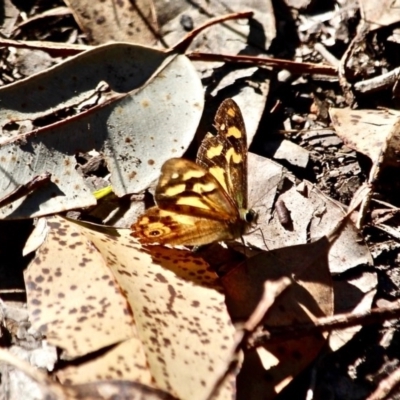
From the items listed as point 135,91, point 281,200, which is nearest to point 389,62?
point 281,200

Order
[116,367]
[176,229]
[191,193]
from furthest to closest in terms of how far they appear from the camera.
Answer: [191,193] < [176,229] < [116,367]

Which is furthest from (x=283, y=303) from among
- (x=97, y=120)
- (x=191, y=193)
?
(x=97, y=120)

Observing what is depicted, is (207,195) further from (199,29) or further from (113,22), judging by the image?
(113,22)

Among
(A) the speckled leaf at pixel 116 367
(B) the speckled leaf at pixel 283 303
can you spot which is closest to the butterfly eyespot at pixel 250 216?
(B) the speckled leaf at pixel 283 303

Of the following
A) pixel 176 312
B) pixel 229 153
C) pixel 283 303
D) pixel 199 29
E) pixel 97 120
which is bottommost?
pixel 283 303

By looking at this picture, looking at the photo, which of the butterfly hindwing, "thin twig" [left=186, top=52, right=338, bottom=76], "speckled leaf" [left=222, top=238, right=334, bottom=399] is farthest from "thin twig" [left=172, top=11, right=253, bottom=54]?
"speckled leaf" [left=222, top=238, right=334, bottom=399]

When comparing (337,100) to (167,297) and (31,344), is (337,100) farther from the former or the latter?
(31,344)
